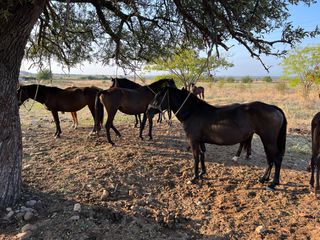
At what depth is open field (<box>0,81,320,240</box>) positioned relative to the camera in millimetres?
4023

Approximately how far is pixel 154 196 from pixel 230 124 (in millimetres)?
2034

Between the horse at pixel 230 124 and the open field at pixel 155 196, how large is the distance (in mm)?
526

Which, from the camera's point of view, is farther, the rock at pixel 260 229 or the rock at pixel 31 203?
the rock at pixel 31 203

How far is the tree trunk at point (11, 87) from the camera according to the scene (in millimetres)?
4020

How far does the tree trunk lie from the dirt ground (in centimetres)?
40

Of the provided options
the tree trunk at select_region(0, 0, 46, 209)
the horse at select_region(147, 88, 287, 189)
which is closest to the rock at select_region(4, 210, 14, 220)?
the tree trunk at select_region(0, 0, 46, 209)

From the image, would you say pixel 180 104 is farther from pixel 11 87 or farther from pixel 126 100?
pixel 11 87

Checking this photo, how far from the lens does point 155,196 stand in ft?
16.7

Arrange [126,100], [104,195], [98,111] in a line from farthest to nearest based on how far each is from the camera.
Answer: [98,111] → [126,100] → [104,195]

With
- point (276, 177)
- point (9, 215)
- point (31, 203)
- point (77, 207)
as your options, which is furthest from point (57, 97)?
point (276, 177)

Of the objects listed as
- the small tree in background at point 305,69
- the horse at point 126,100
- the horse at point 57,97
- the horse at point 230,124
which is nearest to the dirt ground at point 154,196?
the horse at point 230,124

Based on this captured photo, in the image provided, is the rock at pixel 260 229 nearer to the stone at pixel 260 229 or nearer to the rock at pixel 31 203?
the stone at pixel 260 229

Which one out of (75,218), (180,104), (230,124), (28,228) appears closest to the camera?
(28,228)

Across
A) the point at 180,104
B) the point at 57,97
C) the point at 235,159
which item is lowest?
the point at 235,159
